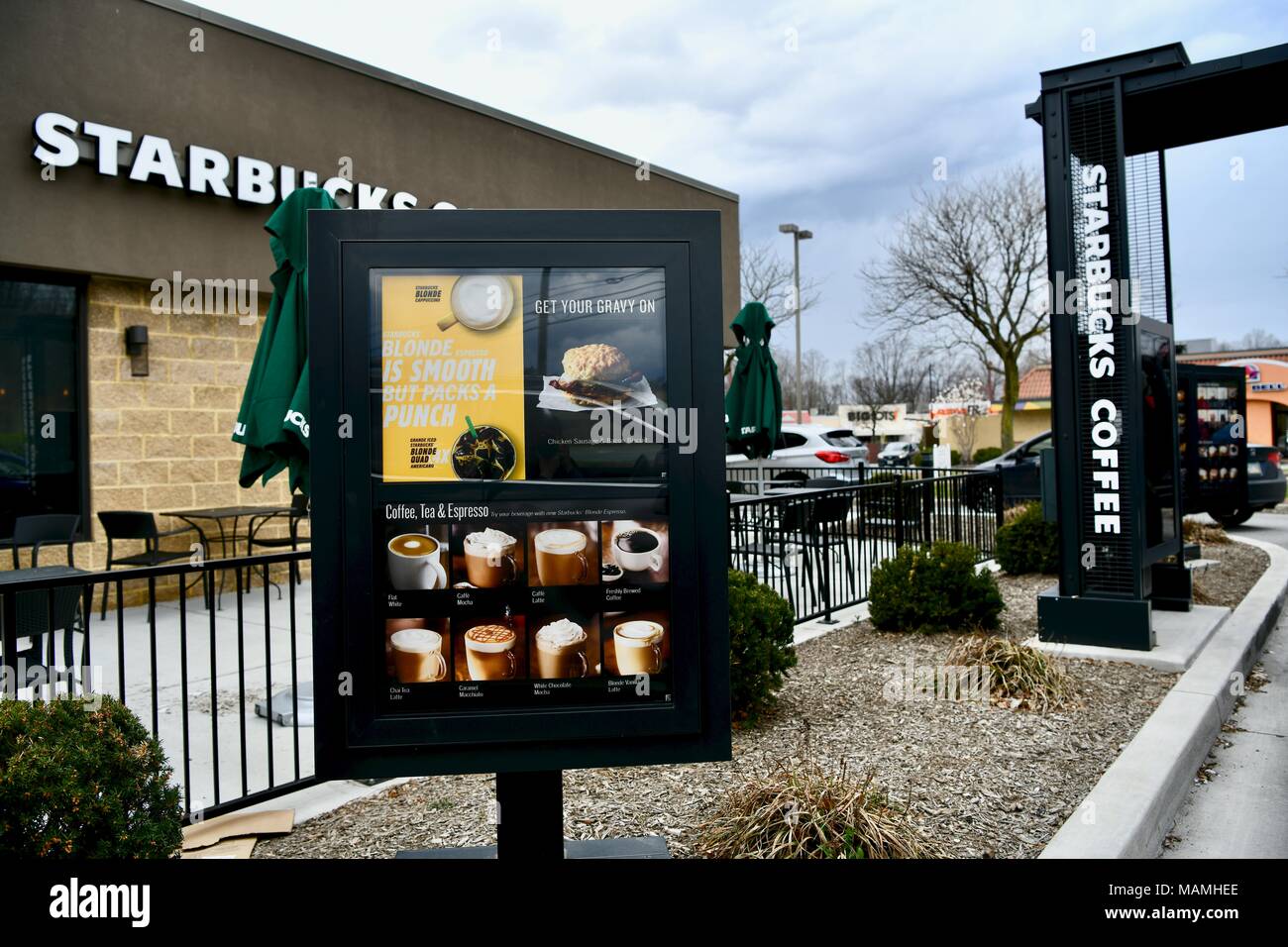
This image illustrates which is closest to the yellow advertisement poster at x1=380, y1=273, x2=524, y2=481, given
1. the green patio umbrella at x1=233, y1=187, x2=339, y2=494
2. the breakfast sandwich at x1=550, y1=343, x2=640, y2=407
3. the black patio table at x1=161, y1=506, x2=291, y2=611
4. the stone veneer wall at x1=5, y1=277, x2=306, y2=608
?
the breakfast sandwich at x1=550, y1=343, x2=640, y2=407

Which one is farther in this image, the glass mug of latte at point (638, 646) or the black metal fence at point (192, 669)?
the black metal fence at point (192, 669)

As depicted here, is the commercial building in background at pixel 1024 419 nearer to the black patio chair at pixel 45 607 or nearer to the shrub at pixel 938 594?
the shrub at pixel 938 594

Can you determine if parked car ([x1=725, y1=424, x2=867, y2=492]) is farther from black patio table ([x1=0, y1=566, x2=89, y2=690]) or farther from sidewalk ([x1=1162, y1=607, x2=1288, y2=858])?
black patio table ([x1=0, y1=566, x2=89, y2=690])

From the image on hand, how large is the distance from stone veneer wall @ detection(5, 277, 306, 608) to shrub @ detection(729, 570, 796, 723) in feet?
21.0

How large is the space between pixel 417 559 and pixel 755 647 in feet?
9.20

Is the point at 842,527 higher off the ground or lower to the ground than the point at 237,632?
higher

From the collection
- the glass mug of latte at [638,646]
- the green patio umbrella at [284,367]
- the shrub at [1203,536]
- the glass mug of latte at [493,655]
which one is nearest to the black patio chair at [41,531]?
the green patio umbrella at [284,367]

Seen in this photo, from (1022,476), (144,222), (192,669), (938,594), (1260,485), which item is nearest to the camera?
(192,669)

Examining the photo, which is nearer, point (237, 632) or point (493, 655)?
point (493, 655)

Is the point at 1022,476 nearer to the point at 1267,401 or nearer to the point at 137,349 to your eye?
the point at 137,349

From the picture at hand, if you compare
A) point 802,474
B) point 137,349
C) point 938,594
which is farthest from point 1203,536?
point 137,349

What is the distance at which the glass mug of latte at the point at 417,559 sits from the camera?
7.97 ft

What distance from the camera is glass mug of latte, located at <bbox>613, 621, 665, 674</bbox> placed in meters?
2.49

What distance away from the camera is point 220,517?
31.0 ft
